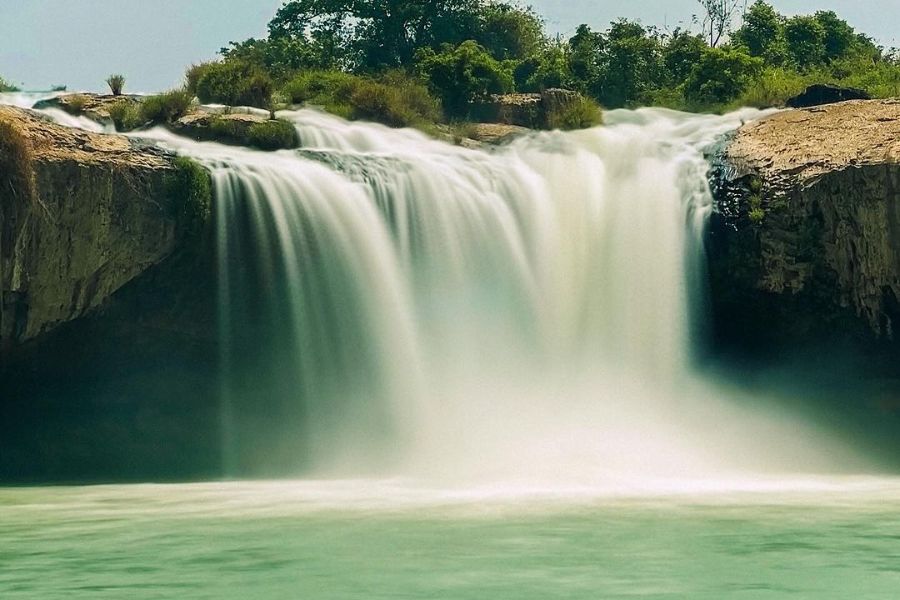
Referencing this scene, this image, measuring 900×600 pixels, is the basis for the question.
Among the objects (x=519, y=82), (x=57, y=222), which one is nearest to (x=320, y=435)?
(x=57, y=222)

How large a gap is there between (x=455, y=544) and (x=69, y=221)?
8.35 metres

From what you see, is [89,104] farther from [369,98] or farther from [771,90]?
[771,90]

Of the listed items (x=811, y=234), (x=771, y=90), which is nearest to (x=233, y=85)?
(x=771, y=90)

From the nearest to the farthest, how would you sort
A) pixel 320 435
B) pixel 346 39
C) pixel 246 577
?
pixel 246 577, pixel 320 435, pixel 346 39

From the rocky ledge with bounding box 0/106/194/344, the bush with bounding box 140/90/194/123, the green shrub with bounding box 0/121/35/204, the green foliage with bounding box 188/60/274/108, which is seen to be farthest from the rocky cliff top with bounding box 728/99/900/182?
the green shrub with bounding box 0/121/35/204

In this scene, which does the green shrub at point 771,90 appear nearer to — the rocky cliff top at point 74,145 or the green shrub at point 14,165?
the rocky cliff top at point 74,145

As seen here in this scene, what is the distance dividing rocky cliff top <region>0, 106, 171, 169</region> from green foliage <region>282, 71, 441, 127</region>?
8.56 m

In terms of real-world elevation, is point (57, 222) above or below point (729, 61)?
below

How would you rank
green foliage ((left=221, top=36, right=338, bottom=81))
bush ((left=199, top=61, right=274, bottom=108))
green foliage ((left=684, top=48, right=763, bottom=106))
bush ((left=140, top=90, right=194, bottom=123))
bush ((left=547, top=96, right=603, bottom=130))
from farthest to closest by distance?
green foliage ((left=221, top=36, right=338, bottom=81)) → green foliage ((left=684, top=48, right=763, bottom=106)) → bush ((left=547, top=96, right=603, bottom=130)) → bush ((left=199, top=61, right=274, bottom=108)) → bush ((left=140, top=90, right=194, bottom=123))

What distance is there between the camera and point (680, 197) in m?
20.6

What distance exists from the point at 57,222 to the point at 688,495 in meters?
7.92

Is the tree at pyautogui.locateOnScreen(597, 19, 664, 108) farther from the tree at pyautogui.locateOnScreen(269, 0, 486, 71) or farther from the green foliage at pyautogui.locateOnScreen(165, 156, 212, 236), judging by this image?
the green foliage at pyautogui.locateOnScreen(165, 156, 212, 236)

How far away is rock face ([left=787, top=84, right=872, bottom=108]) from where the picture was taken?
26.1 meters

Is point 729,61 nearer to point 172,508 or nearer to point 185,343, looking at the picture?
point 185,343
